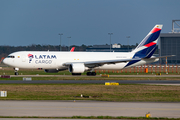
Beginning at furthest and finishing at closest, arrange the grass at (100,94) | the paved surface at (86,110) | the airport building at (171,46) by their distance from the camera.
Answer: the airport building at (171,46) → the grass at (100,94) → the paved surface at (86,110)

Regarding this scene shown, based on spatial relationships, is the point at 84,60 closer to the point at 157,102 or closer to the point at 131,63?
the point at 131,63

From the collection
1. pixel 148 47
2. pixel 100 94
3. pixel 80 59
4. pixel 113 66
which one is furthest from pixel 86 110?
pixel 148 47

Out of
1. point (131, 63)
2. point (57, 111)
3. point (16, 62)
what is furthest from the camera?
point (131, 63)

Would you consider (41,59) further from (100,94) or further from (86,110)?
(86,110)

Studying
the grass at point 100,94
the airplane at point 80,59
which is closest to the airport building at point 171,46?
the airplane at point 80,59

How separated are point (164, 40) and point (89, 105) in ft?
350

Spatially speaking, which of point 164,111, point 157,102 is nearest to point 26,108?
point 164,111

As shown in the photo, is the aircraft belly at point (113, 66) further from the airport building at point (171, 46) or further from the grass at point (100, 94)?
the airport building at point (171, 46)

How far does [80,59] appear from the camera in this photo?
A: 53938 mm

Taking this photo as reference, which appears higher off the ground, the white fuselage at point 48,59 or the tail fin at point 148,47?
the tail fin at point 148,47

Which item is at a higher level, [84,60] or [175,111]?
[84,60]

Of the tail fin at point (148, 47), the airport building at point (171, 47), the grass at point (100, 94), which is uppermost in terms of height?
the airport building at point (171, 47)

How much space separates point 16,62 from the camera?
168 ft

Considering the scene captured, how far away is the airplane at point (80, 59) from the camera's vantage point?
51.2 meters
